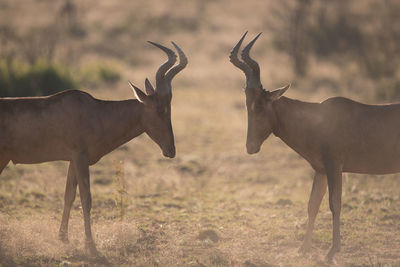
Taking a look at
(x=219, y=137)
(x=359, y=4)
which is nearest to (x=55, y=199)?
(x=219, y=137)

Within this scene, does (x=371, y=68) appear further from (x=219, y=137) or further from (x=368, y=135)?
(x=368, y=135)

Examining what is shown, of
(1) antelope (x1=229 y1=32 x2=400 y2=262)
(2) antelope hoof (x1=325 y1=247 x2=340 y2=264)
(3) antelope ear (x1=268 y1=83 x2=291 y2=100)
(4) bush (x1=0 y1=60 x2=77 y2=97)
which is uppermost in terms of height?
(4) bush (x1=0 y1=60 x2=77 y2=97)

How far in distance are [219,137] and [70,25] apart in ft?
98.4

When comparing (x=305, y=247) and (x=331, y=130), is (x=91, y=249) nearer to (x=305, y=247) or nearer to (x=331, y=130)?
(x=305, y=247)

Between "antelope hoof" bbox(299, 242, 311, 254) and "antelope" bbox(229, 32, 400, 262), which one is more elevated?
"antelope" bbox(229, 32, 400, 262)

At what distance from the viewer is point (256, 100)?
327 inches

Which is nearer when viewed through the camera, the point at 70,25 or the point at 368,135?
the point at 368,135

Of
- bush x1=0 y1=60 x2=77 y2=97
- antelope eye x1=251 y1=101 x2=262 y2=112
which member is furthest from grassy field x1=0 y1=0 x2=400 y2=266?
bush x1=0 y1=60 x2=77 y2=97

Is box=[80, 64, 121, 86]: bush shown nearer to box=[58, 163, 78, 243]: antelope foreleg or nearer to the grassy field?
the grassy field

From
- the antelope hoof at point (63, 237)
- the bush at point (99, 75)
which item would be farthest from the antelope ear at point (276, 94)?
the bush at point (99, 75)

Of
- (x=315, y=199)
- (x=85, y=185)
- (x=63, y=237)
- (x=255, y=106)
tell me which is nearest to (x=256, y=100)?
(x=255, y=106)

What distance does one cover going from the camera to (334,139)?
8344 millimetres

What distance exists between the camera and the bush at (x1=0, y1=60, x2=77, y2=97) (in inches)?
712

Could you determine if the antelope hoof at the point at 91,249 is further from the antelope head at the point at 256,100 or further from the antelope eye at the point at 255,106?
the antelope eye at the point at 255,106
